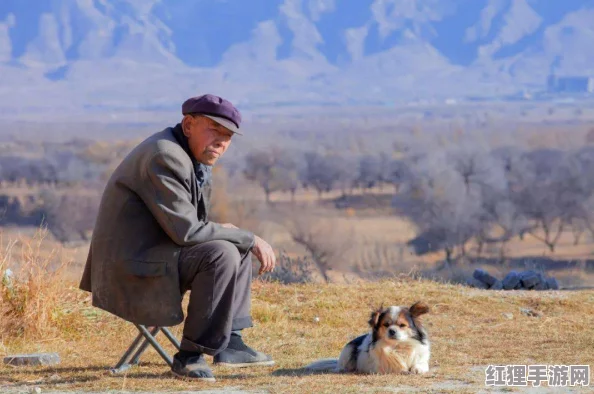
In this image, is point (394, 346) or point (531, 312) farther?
point (531, 312)

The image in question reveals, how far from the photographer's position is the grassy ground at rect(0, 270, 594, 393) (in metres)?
5.59

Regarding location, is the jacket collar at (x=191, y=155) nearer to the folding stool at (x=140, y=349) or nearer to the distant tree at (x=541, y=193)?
the folding stool at (x=140, y=349)

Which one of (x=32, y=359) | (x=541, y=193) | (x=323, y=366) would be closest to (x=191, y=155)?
(x=323, y=366)

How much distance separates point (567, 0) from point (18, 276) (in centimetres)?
15544

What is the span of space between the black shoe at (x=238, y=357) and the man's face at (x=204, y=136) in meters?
1.12

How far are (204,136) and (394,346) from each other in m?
1.47

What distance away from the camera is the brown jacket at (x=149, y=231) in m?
5.41

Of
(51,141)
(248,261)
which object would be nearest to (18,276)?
(248,261)

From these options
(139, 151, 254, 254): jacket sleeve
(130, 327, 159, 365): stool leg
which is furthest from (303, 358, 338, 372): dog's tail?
(139, 151, 254, 254): jacket sleeve

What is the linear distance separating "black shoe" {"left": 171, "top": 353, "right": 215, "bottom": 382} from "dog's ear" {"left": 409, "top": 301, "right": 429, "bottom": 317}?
43.9 inches

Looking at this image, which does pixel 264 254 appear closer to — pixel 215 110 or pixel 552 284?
pixel 215 110

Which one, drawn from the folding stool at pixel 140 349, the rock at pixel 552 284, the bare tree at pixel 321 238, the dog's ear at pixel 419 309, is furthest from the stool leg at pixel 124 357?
the bare tree at pixel 321 238

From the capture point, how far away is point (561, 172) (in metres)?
50.0

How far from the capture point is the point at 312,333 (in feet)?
25.4
